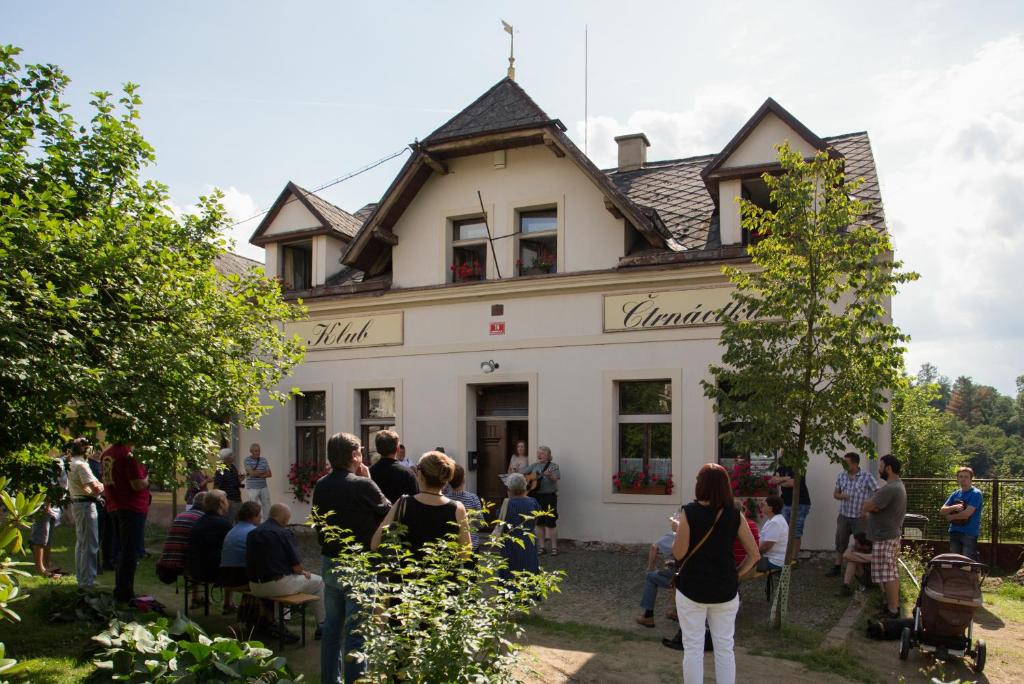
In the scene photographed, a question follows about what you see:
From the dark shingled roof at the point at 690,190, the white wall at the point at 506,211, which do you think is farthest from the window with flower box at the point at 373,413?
the dark shingled roof at the point at 690,190

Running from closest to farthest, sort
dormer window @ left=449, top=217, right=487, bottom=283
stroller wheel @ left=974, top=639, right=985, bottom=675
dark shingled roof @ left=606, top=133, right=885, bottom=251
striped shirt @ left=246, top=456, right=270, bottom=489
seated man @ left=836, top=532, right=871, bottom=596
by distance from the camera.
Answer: stroller wheel @ left=974, top=639, right=985, bottom=675, seated man @ left=836, top=532, right=871, bottom=596, dark shingled roof @ left=606, top=133, right=885, bottom=251, dormer window @ left=449, top=217, right=487, bottom=283, striped shirt @ left=246, top=456, right=270, bottom=489

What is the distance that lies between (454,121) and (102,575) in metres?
9.17

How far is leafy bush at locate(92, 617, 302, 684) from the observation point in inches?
183

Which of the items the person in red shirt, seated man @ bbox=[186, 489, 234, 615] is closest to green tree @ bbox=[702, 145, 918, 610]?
seated man @ bbox=[186, 489, 234, 615]

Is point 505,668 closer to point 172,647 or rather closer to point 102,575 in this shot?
point 172,647

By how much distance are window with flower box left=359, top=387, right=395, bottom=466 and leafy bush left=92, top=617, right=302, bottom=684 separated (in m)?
9.53

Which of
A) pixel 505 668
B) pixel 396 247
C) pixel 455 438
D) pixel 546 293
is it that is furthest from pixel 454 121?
pixel 505 668

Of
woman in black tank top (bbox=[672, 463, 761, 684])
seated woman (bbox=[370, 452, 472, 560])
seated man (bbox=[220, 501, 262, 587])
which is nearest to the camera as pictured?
seated woman (bbox=[370, 452, 472, 560])

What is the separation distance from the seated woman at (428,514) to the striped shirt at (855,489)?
22.7ft

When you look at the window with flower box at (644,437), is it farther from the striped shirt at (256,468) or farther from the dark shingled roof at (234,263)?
the dark shingled roof at (234,263)

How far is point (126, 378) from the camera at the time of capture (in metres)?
6.38

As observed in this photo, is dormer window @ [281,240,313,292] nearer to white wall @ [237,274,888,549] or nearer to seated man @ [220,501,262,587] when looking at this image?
white wall @ [237,274,888,549]

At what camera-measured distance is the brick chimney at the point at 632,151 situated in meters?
16.6

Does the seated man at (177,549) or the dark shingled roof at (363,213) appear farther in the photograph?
the dark shingled roof at (363,213)
